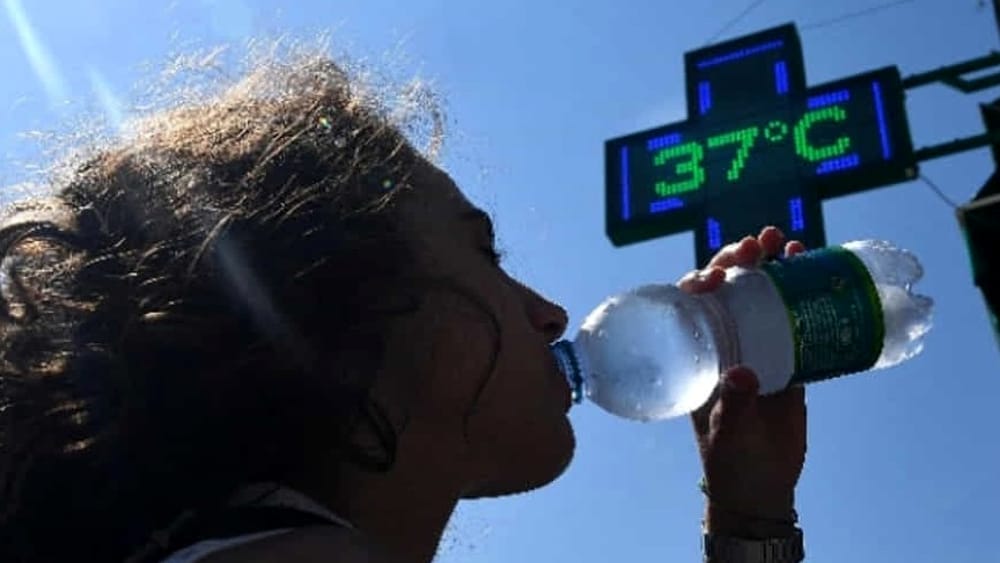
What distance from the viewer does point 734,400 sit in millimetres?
2102

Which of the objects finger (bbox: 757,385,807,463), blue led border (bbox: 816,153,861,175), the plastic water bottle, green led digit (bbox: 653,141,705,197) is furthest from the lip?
green led digit (bbox: 653,141,705,197)

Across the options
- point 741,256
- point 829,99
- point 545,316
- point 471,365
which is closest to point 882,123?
point 829,99

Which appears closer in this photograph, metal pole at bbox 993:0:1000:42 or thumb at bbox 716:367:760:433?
thumb at bbox 716:367:760:433

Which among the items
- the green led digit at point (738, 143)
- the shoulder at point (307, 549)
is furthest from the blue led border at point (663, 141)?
the shoulder at point (307, 549)

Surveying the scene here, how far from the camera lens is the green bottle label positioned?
221 cm

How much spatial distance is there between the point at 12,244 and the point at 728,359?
132 centimetres

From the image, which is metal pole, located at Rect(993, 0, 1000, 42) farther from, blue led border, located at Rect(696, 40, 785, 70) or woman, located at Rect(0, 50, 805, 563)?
woman, located at Rect(0, 50, 805, 563)

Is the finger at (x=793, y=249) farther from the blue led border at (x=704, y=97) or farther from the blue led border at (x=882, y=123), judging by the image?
the blue led border at (x=704, y=97)

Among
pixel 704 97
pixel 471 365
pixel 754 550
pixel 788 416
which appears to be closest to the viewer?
pixel 471 365

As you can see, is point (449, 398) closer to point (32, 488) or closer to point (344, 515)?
point (344, 515)

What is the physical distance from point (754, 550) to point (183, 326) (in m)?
1.01

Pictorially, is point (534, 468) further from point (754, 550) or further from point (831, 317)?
point (831, 317)

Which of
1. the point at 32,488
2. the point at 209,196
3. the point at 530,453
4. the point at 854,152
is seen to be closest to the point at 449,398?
the point at 530,453

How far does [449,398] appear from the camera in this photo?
1553mm
